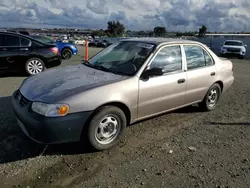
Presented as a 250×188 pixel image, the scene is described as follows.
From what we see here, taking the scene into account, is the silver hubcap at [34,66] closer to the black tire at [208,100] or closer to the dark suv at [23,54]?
the dark suv at [23,54]

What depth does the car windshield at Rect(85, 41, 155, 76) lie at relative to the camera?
4.21 meters

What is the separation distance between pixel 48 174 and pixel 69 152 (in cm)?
57

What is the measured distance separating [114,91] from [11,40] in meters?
6.36

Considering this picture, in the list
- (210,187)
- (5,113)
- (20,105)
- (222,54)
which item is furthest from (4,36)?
(222,54)

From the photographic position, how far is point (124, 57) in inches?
179

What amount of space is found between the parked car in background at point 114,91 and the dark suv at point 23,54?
15.1 ft

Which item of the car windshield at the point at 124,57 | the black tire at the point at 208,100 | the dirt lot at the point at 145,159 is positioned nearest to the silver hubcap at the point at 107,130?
the dirt lot at the point at 145,159

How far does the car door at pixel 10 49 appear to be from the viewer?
833cm

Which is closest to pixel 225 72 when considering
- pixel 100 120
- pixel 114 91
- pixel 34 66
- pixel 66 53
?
pixel 114 91

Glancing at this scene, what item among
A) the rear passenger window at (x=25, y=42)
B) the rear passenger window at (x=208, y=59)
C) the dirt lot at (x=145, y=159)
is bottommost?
the dirt lot at (x=145, y=159)

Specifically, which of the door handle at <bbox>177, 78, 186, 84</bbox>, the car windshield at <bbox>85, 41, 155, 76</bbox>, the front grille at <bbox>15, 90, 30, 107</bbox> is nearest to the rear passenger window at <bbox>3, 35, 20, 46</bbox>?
the car windshield at <bbox>85, 41, 155, 76</bbox>

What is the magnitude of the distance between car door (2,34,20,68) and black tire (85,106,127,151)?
603 centimetres

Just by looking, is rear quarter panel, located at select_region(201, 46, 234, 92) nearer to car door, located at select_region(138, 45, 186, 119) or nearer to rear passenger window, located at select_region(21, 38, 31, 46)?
car door, located at select_region(138, 45, 186, 119)

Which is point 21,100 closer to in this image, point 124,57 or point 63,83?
point 63,83
